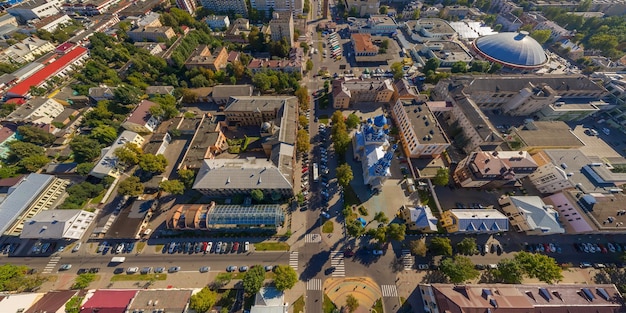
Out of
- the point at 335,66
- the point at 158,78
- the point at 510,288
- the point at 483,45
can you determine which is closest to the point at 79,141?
the point at 158,78

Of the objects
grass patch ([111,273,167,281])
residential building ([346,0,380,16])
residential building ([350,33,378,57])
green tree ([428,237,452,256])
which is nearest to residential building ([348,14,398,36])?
residential building ([350,33,378,57])

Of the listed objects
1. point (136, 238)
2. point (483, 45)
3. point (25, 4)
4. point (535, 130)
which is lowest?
point (136, 238)

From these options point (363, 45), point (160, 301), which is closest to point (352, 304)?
point (160, 301)

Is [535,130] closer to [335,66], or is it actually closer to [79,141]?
[335,66]

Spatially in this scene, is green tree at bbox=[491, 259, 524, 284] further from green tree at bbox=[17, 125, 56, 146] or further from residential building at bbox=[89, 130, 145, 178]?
green tree at bbox=[17, 125, 56, 146]

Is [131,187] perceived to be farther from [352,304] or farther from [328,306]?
[352,304]

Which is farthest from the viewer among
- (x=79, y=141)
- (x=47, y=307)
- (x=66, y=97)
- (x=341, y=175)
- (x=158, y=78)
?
(x=158, y=78)
